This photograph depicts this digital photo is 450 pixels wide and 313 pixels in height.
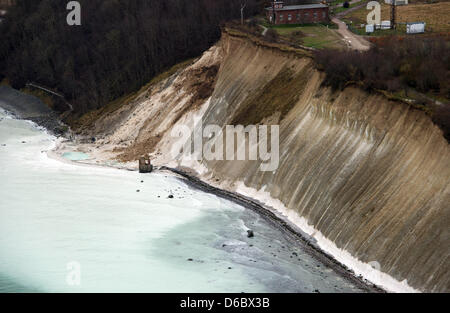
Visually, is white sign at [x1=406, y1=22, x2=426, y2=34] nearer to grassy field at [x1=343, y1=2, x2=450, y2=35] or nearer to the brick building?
grassy field at [x1=343, y1=2, x2=450, y2=35]

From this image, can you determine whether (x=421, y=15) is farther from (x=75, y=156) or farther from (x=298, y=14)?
(x=75, y=156)

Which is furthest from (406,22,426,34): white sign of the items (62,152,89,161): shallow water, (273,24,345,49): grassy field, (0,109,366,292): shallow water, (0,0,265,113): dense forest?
(62,152,89,161): shallow water

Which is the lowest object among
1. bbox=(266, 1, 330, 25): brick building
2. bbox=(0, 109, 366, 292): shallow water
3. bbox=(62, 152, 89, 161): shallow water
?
bbox=(62, 152, 89, 161): shallow water

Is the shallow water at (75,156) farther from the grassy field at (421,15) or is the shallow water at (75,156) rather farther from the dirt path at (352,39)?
the grassy field at (421,15)

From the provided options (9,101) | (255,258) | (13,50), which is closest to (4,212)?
(255,258)

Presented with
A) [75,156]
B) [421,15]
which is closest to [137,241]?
[75,156]

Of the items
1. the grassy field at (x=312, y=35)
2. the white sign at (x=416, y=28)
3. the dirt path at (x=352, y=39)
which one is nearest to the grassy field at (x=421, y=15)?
the white sign at (x=416, y=28)
